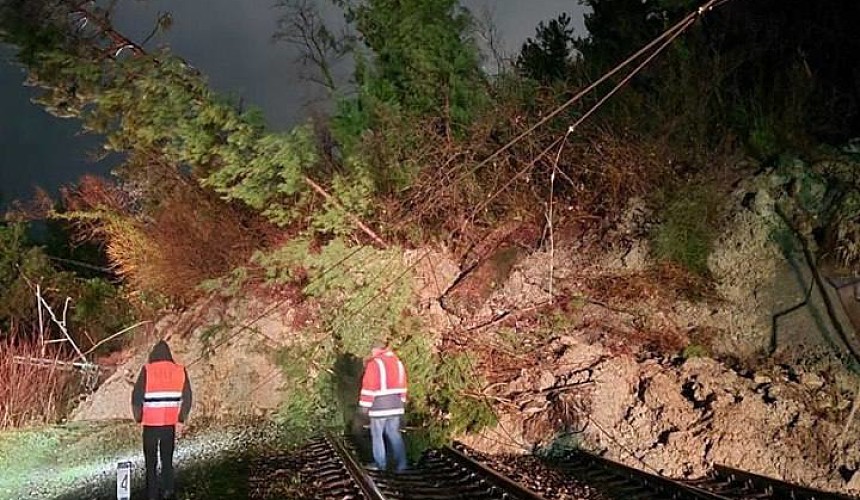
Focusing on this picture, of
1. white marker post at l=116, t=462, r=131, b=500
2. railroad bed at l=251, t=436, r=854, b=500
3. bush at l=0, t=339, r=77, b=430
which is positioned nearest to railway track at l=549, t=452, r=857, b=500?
railroad bed at l=251, t=436, r=854, b=500

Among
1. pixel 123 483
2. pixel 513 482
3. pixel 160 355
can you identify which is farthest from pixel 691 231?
pixel 123 483

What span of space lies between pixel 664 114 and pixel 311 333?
9.83 m

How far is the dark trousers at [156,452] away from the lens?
1049cm

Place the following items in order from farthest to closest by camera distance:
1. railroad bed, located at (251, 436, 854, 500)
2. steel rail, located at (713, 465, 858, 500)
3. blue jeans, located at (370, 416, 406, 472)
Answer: blue jeans, located at (370, 416, 406, 472) → railroad bed, located at (251, 436, 854, 500) → steel rail, located at (713, 465, 858, 500)

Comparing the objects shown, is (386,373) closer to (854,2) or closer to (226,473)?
(226,473)

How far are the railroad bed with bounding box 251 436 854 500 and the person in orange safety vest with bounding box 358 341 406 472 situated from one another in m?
0.39

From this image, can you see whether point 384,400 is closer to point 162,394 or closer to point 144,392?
point 162,394

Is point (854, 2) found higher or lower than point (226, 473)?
higher

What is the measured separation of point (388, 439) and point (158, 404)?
11.7 feet

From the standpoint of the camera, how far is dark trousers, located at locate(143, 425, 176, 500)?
10.5 m

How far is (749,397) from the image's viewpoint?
12.6 metres

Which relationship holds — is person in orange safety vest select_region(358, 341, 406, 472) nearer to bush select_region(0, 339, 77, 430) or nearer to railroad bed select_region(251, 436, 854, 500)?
railroad bed select_region(251, 436, 854, 500)

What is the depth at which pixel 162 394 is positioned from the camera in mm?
10461

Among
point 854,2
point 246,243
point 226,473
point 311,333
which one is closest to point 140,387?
point 226,473
